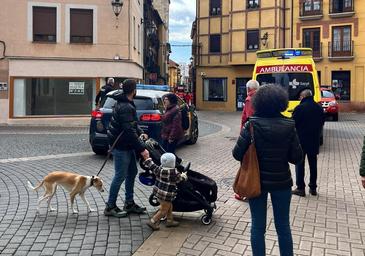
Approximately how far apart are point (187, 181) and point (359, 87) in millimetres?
33454

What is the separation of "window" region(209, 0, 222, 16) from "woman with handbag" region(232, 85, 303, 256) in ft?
127

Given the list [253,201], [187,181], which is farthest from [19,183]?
[253,201]

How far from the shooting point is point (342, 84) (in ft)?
121

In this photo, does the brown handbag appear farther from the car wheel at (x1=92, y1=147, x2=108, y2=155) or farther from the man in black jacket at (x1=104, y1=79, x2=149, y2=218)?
the car wheel at (x1=92, y1=147, x2=108, y2=155)

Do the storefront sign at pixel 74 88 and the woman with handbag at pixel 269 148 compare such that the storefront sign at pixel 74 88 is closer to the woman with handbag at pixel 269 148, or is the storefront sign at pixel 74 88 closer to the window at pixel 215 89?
the woman with handbag at pixel 269 148

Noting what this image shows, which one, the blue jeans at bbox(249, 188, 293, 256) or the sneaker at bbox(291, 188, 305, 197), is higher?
the blue jeans at bbox(249, 188, 293, 256)

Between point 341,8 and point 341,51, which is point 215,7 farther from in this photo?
point 341,51

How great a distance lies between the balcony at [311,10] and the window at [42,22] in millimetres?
23380

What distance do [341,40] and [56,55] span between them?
80.6 feet

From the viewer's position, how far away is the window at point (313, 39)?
37.7 m

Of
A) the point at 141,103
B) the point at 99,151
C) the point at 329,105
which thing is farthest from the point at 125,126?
the point at 329,105

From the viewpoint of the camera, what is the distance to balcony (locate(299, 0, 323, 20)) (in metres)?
37.4

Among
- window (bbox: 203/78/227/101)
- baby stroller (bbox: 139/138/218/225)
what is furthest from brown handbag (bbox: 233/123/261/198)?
window (bbox: 203/78/227/101)

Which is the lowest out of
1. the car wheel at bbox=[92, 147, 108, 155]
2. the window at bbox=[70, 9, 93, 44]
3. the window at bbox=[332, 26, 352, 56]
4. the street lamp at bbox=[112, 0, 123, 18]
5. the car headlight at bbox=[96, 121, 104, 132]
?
the car wheel at bbox=[92, 147, 108, 155]
